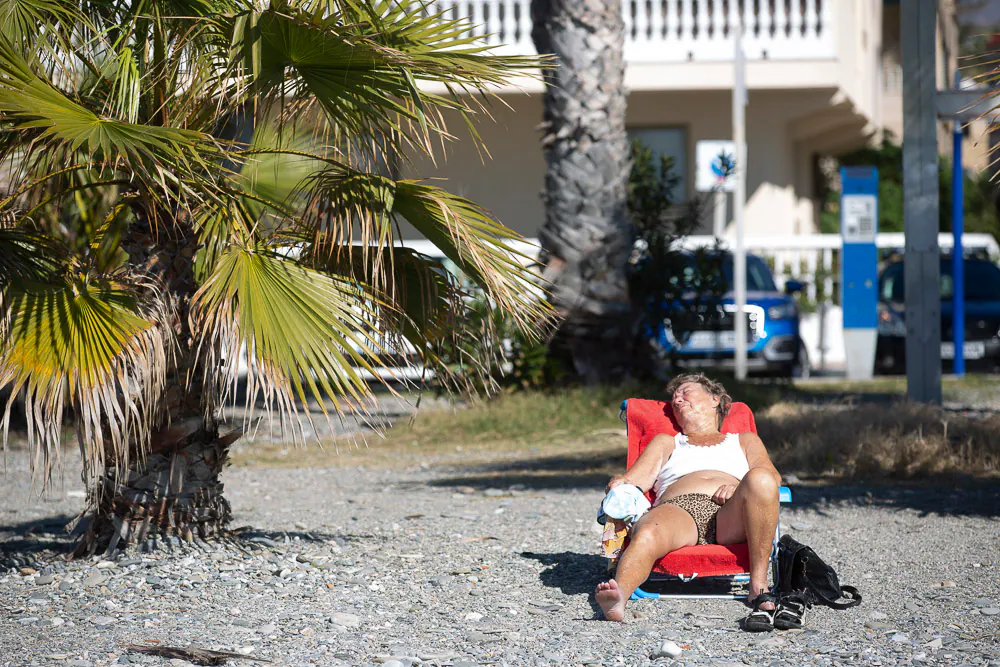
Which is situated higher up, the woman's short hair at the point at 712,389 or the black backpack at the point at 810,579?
the woman's short hair at the point at 712,389

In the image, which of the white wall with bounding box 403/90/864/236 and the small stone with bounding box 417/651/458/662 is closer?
the small stone with bounding box 417/651/458/662

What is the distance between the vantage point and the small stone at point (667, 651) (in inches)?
165

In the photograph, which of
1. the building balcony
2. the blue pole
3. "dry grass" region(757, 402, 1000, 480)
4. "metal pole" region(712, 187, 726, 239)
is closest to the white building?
the building balcony

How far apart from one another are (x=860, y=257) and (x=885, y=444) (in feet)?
21.7

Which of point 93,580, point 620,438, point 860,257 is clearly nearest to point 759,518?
point 93,580

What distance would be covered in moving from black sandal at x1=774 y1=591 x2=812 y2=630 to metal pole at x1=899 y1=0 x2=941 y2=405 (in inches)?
237

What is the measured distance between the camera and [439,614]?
4820 millimetres

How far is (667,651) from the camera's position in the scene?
420 cm

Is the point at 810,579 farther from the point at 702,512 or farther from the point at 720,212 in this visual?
the point at 720,212

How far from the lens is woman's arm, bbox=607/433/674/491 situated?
5.20 meters

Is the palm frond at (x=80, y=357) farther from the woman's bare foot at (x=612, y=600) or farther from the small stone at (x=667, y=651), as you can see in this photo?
the small stone at (x=667, y=651)

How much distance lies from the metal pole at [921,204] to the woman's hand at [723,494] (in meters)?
5.71

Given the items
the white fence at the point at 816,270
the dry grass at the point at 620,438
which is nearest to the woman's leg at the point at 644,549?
the dry grass at the point at 620,438

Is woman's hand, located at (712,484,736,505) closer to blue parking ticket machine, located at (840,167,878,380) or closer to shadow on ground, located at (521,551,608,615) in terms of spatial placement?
shadow on ground, located at (521,551,608,615)
